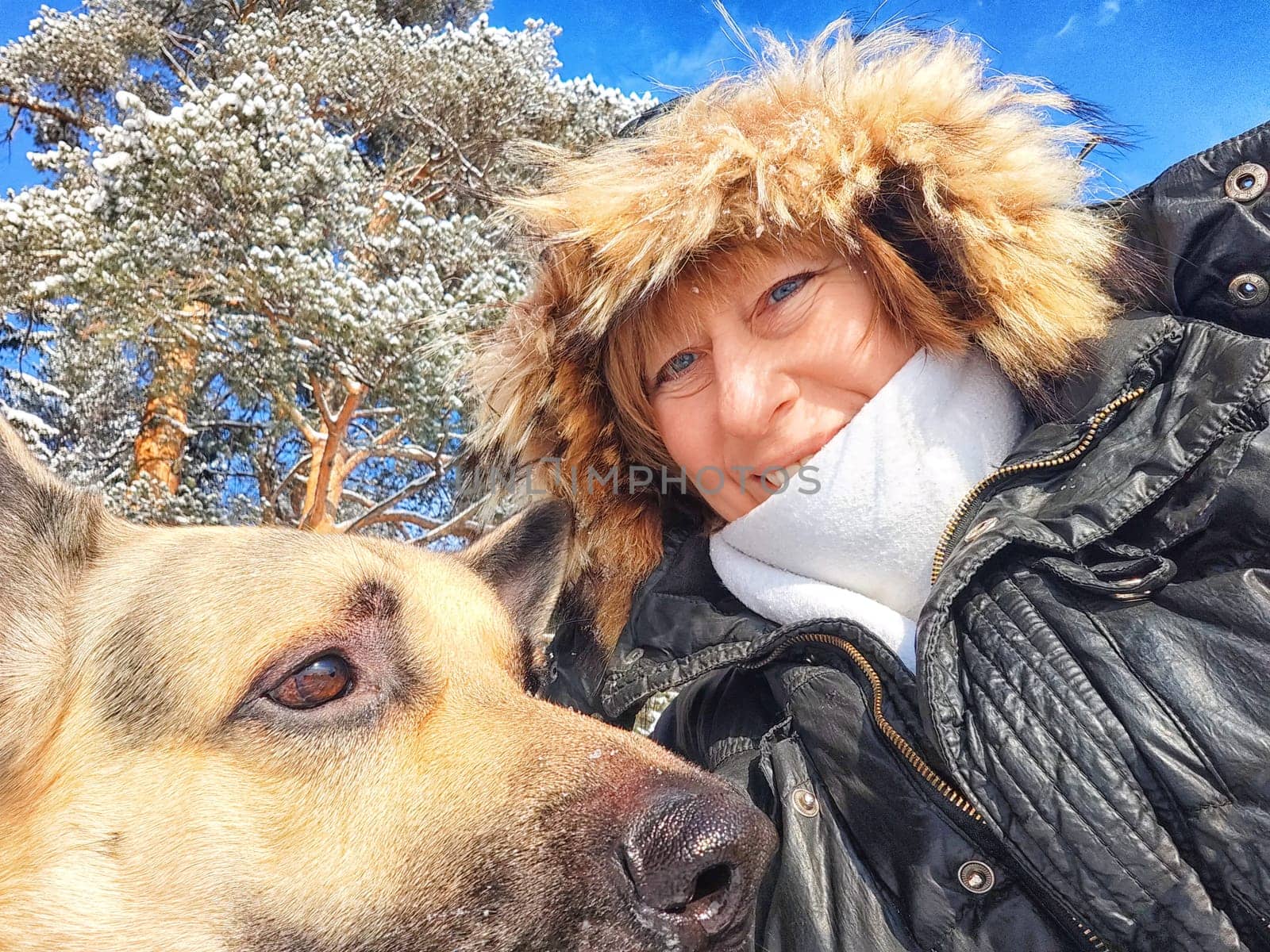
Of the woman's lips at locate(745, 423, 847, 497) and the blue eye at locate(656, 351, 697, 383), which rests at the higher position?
the blue eye at locate(656, 351, 697, 383)

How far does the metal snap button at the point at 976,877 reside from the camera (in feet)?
5.93

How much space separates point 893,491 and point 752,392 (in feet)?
1.62

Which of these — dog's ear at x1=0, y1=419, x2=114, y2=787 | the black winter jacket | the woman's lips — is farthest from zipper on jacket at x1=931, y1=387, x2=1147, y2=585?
dog's ear at x1=0, y1=419, x2=114, y2=787

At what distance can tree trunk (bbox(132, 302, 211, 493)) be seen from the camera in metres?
10.8

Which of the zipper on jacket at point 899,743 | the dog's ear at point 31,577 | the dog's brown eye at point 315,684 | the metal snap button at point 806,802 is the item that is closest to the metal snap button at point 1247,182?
the zipper on jacket at point 899,743

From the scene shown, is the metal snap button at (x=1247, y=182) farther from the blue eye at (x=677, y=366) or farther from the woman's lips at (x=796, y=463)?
the blue eye at (x=677, y=366)

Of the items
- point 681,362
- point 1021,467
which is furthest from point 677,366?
point 1021,467

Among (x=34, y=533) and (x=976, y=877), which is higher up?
(x=34, y=533)

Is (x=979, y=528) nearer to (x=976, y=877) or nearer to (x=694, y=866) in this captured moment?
(x=976, y=877)

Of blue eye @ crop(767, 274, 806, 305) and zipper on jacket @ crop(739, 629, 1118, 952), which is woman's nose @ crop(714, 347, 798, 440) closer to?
blue eye @ crop(767, 274, 806, 305)

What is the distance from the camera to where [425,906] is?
Result: 161 centimetres

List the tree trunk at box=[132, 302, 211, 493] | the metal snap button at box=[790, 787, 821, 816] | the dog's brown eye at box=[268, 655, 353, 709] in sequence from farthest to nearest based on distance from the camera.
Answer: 1. the tree trunk at box=[132, 302, 211, 493]
2. the metal snap button at box=[790, 787, 821, 816]
3. the dog's brown eye at box=[268, 655, 353, 709]

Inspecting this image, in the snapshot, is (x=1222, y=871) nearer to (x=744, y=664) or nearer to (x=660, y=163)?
(x=744, y=664)

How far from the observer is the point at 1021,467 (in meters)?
2.03
